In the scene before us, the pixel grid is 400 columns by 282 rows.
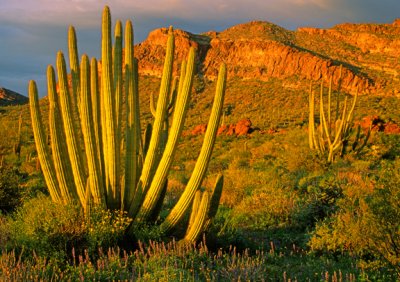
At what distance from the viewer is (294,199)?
414 inches

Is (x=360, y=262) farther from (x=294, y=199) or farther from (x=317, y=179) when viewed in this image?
(x=317, y=179)

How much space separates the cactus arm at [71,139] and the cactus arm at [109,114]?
1.43 feet

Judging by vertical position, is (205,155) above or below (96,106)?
below

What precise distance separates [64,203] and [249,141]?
2285cm

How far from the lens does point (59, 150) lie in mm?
6852

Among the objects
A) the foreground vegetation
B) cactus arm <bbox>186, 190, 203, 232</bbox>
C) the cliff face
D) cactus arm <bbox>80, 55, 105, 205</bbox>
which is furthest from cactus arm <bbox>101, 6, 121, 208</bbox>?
the cliff face

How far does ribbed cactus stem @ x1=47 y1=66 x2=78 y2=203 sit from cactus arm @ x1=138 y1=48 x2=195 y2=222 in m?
1.22

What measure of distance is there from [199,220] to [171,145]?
1.27 m

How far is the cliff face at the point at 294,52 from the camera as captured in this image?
65562 mm

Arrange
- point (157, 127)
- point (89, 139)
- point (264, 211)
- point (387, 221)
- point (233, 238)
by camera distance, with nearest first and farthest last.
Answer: point (387, 221)
point (89, 139)
point (157, 127)
point (233, 238)
point (264, 211)

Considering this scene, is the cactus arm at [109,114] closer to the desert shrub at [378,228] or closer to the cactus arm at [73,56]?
the cactus arm at [73,56]

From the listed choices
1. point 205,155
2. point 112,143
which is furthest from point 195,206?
point 112,143

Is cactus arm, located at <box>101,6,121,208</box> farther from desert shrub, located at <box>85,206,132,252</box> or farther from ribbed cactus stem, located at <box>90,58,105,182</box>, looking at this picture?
desert shrub, located at <box>85,206,132,252</box>

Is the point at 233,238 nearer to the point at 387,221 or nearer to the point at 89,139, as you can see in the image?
the point at 387,221
